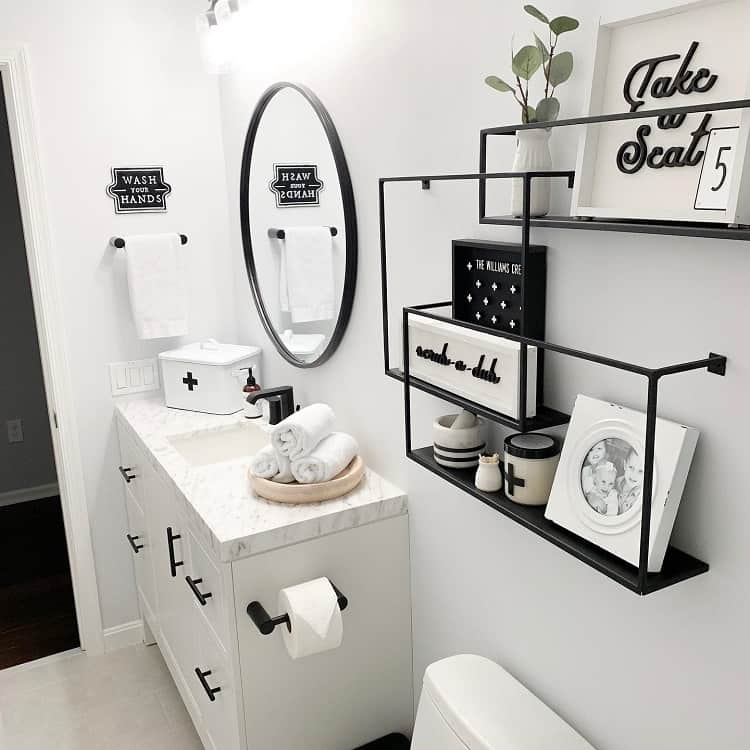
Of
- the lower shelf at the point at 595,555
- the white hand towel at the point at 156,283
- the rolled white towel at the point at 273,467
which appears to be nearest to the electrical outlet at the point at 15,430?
the white hand towel at the point at 156,283

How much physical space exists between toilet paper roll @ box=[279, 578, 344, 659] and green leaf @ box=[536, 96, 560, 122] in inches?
40.4

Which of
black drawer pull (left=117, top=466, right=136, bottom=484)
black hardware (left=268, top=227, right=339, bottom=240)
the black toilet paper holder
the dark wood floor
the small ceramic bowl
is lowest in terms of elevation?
the dark wood floor

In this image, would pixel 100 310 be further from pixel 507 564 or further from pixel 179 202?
pixel 507 564

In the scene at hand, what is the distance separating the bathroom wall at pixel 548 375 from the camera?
1.04 meters

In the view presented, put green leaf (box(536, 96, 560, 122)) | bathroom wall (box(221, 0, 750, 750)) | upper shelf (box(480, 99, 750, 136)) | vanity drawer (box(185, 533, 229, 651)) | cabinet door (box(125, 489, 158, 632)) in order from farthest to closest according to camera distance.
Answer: cabinet door (box(125, 489, 158, 632))
vanity drawer (box(185, 533, 229, 651))
green leaf (box(536, 96, 560, 122))
bathroom wall (box(221, 0, 750, 750))
upper shelf (box(480, 99, 750, 136))

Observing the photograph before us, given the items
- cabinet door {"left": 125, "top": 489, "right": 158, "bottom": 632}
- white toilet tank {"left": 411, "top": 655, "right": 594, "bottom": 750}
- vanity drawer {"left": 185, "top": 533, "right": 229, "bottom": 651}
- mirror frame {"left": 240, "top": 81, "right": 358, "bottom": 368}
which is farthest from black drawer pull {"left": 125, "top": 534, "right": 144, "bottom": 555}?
white toilet tank {"left": 411, "top": 655, "right": 594, "bottom": 750}

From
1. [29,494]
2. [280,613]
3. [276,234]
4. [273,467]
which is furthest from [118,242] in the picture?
[29,494]

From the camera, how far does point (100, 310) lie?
2531 millimetres

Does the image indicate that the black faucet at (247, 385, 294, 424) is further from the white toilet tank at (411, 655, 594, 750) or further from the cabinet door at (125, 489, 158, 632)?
the white toilet tank at (411, 655, 594, 750)

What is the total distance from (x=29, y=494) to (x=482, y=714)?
3.35m

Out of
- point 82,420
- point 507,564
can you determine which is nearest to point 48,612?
point 82,420

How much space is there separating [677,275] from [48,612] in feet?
9.07

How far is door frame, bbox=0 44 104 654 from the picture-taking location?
2.30 meters

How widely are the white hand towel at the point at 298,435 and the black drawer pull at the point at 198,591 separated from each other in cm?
36
